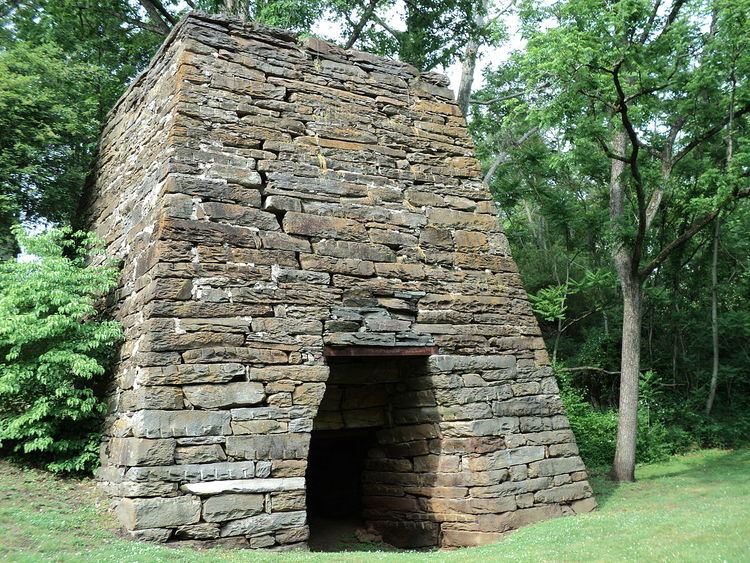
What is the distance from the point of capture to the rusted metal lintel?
6410mm

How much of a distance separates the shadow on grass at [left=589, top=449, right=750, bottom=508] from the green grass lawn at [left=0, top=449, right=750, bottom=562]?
6.58 ft

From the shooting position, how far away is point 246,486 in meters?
5.53

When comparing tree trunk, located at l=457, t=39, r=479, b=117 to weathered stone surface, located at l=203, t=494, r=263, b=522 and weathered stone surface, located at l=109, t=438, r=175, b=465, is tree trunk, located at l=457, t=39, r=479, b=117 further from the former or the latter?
weathered stone surface, located at l=109, t=438, r=175, b=465

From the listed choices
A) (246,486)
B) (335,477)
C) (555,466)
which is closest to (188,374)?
(246,486)

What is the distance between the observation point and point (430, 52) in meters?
13.7

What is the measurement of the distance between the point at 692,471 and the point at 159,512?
9652mm

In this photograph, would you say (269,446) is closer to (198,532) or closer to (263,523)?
(263,523)

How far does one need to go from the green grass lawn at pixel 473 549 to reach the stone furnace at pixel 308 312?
1.02ft

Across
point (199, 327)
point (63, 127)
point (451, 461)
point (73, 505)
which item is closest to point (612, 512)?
point (451, 461)

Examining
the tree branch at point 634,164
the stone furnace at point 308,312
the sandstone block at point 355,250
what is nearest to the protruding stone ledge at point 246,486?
the stone furnace at point 308,312

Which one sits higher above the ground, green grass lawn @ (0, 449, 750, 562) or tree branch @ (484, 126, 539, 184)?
tree branch @ (484, 126, 539, 184)

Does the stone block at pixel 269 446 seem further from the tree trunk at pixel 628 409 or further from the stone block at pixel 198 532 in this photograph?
the tree trunk at pixel 628 409

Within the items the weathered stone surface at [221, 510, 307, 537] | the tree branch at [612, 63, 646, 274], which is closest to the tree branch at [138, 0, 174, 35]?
the tree branch at [612, 63, 646, 274]

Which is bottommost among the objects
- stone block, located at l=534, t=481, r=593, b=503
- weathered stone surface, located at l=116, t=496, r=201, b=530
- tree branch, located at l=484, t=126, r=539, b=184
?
stone block, located at l=534, t=481, r=593, b=503
